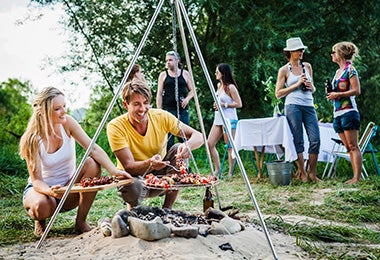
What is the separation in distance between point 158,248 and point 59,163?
1.19 m

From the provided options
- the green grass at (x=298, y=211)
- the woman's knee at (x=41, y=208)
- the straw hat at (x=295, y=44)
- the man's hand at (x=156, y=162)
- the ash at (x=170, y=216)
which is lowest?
the green grass at (x=298, y=211)

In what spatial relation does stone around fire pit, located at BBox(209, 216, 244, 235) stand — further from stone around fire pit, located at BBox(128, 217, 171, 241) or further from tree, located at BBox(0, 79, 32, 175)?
tree, located at BBox(0, 79, 32, 175)

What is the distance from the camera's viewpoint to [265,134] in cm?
688

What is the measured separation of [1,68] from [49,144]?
306 inches

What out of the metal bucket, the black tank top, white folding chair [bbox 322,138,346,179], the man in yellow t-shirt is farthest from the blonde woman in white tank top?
white folding chair [bbox 322,138,346,179]

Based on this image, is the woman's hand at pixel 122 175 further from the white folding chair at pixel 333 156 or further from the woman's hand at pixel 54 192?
the white folding chair at pixel 333 156

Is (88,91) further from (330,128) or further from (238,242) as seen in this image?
(238,242)

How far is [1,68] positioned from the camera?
35.0 feet

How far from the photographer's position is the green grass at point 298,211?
11.9ft

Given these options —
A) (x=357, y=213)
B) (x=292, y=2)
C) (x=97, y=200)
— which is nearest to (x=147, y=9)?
(x=292, y=2)

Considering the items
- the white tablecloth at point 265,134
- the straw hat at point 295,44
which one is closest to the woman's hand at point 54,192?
the white tablecloth at point 265,134

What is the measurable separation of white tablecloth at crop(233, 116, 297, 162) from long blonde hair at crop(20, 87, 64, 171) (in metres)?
3.72

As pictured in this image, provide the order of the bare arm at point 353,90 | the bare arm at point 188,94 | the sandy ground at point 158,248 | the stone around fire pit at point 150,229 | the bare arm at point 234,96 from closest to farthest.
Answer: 1. the sandy ground at point 158,248
2. the stone around fire pit at point 150,229
3. the bare arm at point 353,90
4. the bare arm at point 188,94
5. the bare arm at point 234,96

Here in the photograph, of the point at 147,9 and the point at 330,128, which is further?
the point at 147,9
